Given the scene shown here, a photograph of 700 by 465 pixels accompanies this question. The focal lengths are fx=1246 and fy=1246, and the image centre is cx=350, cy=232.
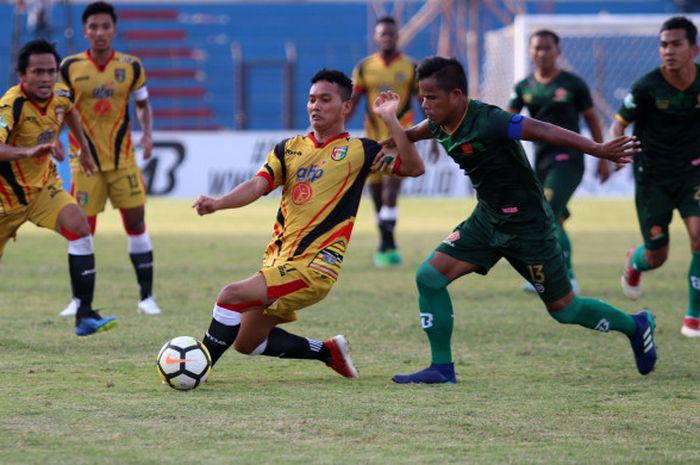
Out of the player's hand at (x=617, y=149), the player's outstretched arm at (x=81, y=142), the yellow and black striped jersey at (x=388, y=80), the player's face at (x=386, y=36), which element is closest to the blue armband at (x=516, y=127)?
the player's hand at (x=617, y=149)

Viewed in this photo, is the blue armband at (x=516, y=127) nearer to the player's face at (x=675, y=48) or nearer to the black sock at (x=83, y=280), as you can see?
the player's face at (x=675, y=48)

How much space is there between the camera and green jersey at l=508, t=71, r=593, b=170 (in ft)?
37.9

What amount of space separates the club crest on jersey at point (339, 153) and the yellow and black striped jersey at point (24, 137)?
244cm

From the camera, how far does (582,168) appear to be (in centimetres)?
1173

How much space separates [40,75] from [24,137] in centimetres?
48

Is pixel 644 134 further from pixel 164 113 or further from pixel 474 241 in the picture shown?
pixel 164 113

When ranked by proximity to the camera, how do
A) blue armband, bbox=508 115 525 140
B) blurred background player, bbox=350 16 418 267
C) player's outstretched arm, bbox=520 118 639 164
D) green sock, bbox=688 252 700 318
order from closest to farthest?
1. player's outstretched arm, bbox=520 118 639 164
2. blue armband, bbox=508 115 525 140
3. green sock, bbox=688 252 700 318
4. blurred background player, bbox=350 16 418 267

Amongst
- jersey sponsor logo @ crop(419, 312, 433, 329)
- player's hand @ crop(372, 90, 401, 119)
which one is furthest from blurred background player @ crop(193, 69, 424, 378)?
jersey sponsor logo @ crop(419, 312, 433, 329)

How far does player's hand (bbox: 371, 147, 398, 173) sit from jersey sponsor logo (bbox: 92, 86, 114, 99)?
387cm

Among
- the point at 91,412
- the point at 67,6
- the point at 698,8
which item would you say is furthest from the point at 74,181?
the point at 698,8

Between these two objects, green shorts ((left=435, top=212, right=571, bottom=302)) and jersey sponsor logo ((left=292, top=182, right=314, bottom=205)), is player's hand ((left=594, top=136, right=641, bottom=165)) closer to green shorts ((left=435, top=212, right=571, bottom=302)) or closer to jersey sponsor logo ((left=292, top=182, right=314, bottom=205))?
green shorts ((left=435, top=212, right=571, bottom=302))

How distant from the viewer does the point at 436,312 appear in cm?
722

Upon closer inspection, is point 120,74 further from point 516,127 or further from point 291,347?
point 516,127

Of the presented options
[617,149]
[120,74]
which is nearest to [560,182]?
[120,74]
